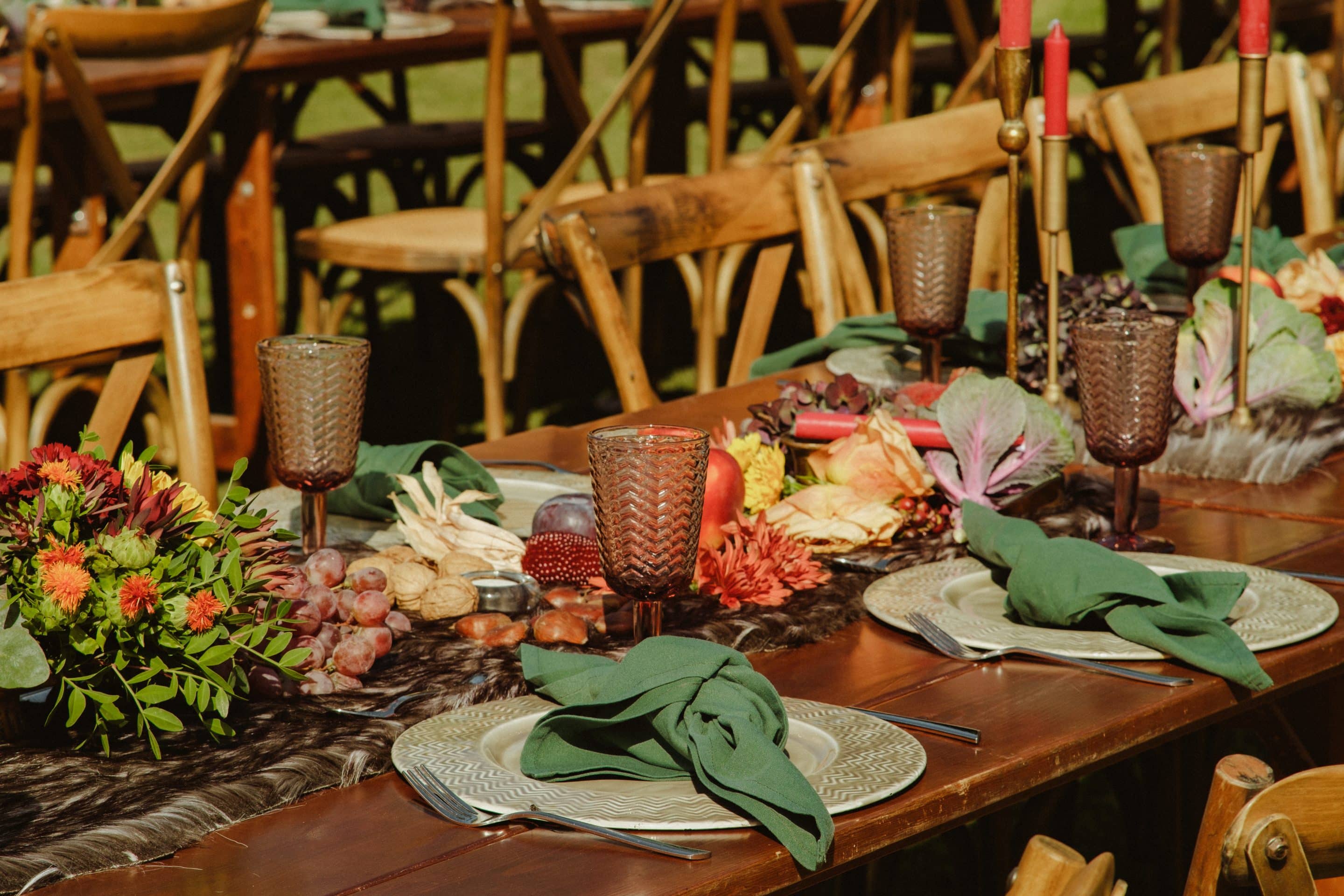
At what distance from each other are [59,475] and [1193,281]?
4.56ft

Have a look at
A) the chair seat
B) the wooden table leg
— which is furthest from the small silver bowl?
the wooden table leg

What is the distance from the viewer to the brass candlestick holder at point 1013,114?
1.38 meters

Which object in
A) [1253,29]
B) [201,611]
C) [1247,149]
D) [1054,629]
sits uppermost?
[1253,29]

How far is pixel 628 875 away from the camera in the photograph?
0.73m

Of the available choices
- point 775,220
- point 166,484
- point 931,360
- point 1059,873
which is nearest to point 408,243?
point 775,220

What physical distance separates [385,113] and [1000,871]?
3.82m

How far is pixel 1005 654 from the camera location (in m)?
1.03

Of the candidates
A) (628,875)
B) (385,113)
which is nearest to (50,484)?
(628,875)

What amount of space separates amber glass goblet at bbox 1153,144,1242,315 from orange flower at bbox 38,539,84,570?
1281mm

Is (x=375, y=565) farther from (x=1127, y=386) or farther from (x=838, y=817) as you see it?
(x=1127, y=386)

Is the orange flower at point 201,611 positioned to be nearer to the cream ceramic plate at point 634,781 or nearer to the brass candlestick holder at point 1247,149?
the cream ceramic plate at point 634,781

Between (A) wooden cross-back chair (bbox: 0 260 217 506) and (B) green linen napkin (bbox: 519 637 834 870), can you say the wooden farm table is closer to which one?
(B) green linen napkin (bbox: 519 637 834 870)

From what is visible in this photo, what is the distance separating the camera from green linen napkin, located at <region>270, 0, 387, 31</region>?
3.37 metres

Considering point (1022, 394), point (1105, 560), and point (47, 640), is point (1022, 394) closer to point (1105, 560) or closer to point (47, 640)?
point (1105, 560)
